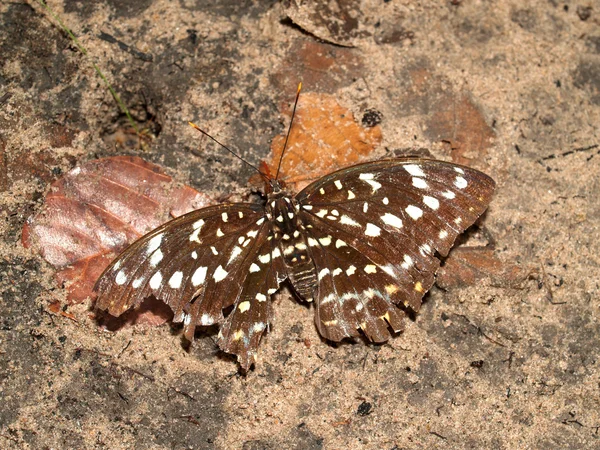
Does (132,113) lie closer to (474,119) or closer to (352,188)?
(352,188)

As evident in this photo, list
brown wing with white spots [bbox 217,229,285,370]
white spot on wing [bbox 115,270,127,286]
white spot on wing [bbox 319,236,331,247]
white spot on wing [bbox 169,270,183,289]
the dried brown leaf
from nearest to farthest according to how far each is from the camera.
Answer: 1. white spot on wing [bbox 115,270,127,286]
2. white spot on wing [bbox 169,270,183,289]
3. brown wing with white spots [bbox 217,229,285,370]
4. white spot on wing [bbox 319,236,331,247]
5. the dried brown leaf

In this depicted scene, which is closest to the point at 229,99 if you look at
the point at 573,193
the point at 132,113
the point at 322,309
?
the point at 132,113

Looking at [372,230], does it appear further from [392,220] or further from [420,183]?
[420,183]

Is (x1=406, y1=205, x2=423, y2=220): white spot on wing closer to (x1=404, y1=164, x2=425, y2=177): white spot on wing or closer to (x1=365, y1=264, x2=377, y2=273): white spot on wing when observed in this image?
(x1=404, y1=164, x2=425, y2=177): white spot on wing

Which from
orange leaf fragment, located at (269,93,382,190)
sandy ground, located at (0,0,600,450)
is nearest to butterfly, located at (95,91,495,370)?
sandy ground, located at (0,0,600,450)

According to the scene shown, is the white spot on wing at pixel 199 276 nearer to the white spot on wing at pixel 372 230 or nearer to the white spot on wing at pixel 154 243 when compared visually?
the white spot on wing at pixel 154 243

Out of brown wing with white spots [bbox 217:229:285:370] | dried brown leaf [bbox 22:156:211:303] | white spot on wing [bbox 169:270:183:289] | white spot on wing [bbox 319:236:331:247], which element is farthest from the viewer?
dried brown leaf [bbox 22:156:211:303]

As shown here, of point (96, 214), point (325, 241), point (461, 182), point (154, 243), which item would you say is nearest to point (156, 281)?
point (154, 243)
